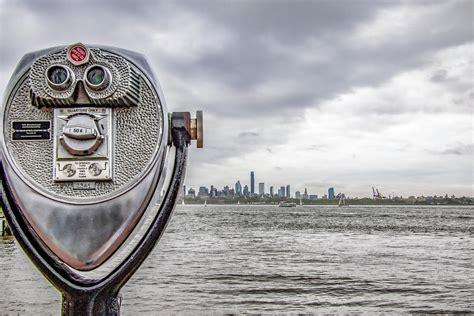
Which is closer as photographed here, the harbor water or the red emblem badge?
the red emblem badge

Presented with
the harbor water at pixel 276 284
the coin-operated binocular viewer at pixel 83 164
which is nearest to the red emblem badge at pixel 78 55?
the coin-operated binocular viewer at pixel 83 164

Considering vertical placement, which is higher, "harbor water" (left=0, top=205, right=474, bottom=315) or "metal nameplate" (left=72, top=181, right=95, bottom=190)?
"metal nameplate" (left=72, top=181, right=95, bottom=190)

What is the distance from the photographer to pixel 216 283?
→ 16.9 m

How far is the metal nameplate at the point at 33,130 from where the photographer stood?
2035mm

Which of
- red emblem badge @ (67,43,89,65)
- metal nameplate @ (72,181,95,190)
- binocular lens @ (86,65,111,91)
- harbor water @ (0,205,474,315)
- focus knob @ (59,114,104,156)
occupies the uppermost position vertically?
red emblem badge @ (67,43,89,65)

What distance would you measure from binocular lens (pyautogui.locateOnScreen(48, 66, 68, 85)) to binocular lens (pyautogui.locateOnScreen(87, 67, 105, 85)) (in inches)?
3.2

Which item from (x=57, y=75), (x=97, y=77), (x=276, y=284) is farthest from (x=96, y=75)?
(x=276, y=284)

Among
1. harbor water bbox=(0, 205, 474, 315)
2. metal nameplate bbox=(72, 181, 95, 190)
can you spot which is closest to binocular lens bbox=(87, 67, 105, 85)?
metal nameplate bbox=(72, 181, 95, 190)

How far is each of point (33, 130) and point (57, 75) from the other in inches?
8.4

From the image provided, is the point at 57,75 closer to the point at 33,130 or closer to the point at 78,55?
the point at 78,55

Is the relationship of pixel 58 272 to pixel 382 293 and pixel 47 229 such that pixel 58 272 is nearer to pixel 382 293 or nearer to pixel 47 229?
pixel 47 229

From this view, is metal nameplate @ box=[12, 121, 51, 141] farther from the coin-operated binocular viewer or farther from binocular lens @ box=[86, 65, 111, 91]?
binocular lens @ box=[86, 65, 111, 91]

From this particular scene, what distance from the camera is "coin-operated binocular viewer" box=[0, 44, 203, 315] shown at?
197cm

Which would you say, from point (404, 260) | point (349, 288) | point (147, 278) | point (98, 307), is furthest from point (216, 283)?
point (98, 307)
